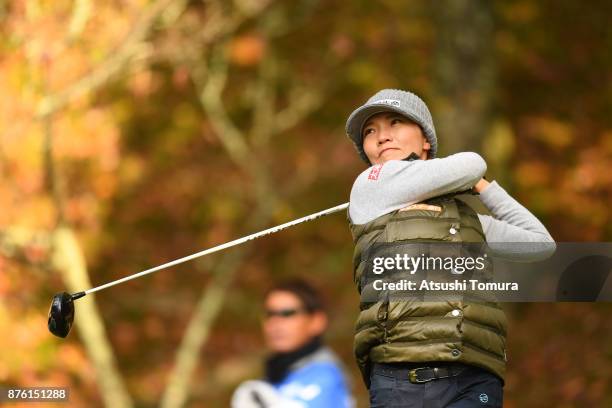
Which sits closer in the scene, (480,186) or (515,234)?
(515,234)

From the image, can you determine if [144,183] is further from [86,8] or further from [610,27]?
[610,27]

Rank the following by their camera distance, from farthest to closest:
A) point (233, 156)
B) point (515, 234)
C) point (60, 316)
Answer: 1. point (233, 156)
2. point (60, 316)
3. point (515, 234)

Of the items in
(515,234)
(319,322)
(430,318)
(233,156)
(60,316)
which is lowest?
(430,318)

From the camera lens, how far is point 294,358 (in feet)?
14.3

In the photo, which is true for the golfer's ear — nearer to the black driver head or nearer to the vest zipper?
the black driver head

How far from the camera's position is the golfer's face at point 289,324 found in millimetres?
4445

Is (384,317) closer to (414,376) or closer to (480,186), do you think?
(414,376)

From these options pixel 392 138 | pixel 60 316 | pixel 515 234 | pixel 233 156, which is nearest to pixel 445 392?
pixel 515 234

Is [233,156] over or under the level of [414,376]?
over

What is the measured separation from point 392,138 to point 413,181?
0.92ft

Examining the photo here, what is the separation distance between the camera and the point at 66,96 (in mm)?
7859

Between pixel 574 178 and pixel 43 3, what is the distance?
5.56 m

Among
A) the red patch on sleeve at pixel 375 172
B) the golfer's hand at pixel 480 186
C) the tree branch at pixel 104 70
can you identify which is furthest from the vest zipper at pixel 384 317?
the tree branch at pixel 104 70

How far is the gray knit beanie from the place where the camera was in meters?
3.13
